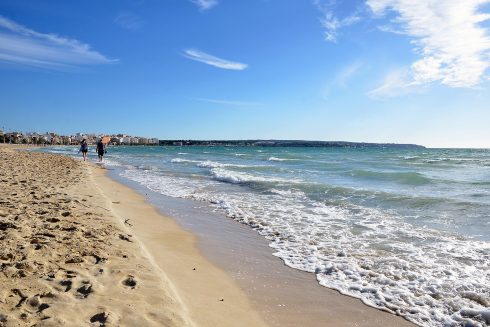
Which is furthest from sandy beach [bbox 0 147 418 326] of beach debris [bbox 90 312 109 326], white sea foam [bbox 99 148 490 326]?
white sea foam [bbox 99 148 490 326]

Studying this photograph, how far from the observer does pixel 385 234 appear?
326 inches

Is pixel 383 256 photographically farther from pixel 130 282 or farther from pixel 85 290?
pixel 85 290

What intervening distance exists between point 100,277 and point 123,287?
1.23 feet

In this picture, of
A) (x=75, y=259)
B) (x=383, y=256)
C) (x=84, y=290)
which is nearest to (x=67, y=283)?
(x=84, y=290)

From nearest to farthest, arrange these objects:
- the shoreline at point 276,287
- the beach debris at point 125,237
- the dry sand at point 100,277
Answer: the dry sand at point 100,277 → the shoreline at point 276,287 → the beach debris at point 125,237

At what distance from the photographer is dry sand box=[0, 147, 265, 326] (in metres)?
3.46

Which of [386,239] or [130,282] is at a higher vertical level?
[130,282]

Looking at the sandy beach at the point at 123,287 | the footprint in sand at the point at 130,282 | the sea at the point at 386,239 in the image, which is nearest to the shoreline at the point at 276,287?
the sandy beach at the point at 123,287

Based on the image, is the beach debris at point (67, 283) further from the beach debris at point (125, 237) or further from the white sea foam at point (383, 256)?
the white sea foam at point (383, 256)

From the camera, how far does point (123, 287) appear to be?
4.16 metres

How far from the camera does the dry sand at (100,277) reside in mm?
3461

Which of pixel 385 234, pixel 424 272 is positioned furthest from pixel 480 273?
pixel 385 234

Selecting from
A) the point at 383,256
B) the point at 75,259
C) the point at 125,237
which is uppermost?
the point at 75,259

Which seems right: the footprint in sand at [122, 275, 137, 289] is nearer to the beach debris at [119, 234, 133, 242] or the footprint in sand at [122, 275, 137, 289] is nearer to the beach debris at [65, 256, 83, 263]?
the beach debris at [65, 256, 83, 263]
